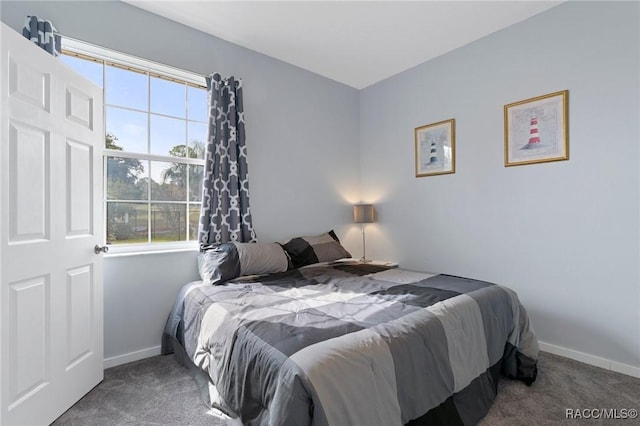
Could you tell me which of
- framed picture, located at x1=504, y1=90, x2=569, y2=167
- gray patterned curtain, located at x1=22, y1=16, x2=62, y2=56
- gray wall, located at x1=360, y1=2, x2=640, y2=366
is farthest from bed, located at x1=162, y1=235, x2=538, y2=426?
gray patterned curtain, located at x1=22, y1=16, x2=62, y2=56

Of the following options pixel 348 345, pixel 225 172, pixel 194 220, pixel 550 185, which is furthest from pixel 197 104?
pixel 550 185

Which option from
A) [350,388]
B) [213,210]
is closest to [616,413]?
[350,388]

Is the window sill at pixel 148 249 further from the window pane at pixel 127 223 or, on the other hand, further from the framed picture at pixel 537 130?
the framed picture at pixel 537 130

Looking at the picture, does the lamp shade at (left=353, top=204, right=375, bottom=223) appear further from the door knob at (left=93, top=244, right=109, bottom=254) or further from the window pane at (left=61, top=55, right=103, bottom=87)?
the window pane at (left=61, top=55, right=103, bottom=87)

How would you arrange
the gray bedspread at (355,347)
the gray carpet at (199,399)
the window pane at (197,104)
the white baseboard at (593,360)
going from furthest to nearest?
the window pane at (197,104)
the white baseboard at (593,360)
the gray carpet at (199,399)
the gray bedspread at (355,347)

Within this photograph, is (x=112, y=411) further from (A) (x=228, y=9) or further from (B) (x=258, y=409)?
(A) (x=228, y=9)

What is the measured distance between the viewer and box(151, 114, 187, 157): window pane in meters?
2.52

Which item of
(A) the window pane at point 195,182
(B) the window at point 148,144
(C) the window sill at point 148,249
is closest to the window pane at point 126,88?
(B) the window at point 148,144

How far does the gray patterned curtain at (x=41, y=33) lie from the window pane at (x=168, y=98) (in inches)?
26.4

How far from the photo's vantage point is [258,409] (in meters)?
1.19

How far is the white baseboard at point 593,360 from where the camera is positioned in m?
2.06

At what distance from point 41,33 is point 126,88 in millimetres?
570

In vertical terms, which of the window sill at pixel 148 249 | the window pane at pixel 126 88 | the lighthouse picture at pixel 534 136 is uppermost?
the window pane at pixel 126 88

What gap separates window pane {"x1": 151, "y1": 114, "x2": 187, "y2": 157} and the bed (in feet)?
3.26
